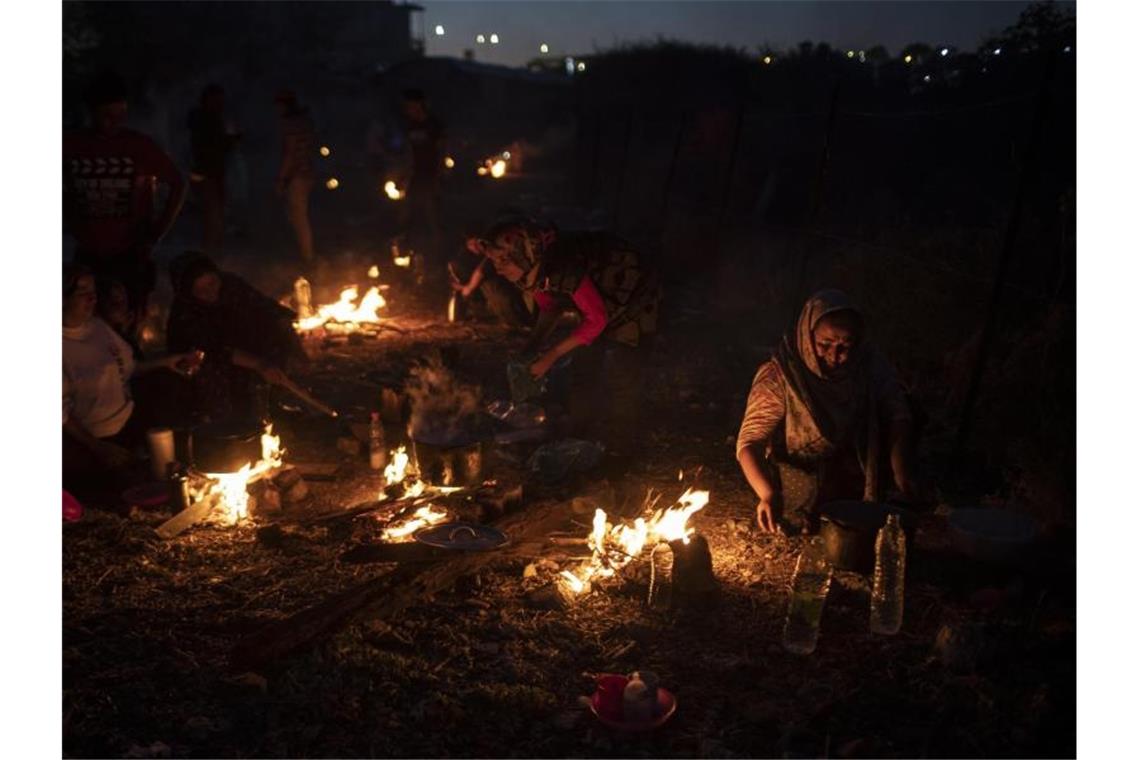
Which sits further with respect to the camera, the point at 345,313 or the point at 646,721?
the point at 345,313

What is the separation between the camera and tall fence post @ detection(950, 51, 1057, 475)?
228 inches

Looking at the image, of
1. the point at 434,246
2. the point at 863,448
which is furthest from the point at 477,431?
the point at 434,246

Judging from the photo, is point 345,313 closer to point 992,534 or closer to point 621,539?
point 621,539

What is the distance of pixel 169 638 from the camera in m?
4.44

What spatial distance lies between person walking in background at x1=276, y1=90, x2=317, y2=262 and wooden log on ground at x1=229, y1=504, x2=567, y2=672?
29.2ft

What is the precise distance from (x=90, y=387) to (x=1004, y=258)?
6054 mm

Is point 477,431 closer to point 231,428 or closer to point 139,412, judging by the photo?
point 231,428

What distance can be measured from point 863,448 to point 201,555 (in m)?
Answer: 3.90

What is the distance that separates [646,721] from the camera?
374cm

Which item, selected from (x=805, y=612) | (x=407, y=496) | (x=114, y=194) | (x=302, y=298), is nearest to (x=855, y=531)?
A: (x=805, y=612)

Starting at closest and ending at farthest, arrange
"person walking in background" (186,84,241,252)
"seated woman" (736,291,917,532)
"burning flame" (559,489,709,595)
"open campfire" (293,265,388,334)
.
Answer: "burning flame" (559,489,709,595), "seated woman" (736,291,917,532), "open campfire" (293,265,388,334), "person walking in background" (186,84,241,252)

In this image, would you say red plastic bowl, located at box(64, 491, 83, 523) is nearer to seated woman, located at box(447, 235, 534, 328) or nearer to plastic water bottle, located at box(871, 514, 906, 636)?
plastic water bottle, located at box(871, 514, 906, 636)

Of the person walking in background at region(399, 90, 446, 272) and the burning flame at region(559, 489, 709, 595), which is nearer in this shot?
the burning flame at region(559, 489, 709, 595)

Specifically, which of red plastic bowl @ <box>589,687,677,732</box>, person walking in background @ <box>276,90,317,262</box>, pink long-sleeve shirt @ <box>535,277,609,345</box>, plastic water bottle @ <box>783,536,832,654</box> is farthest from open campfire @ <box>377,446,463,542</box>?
person walking in background @ <box>276,90,317,262</box>
